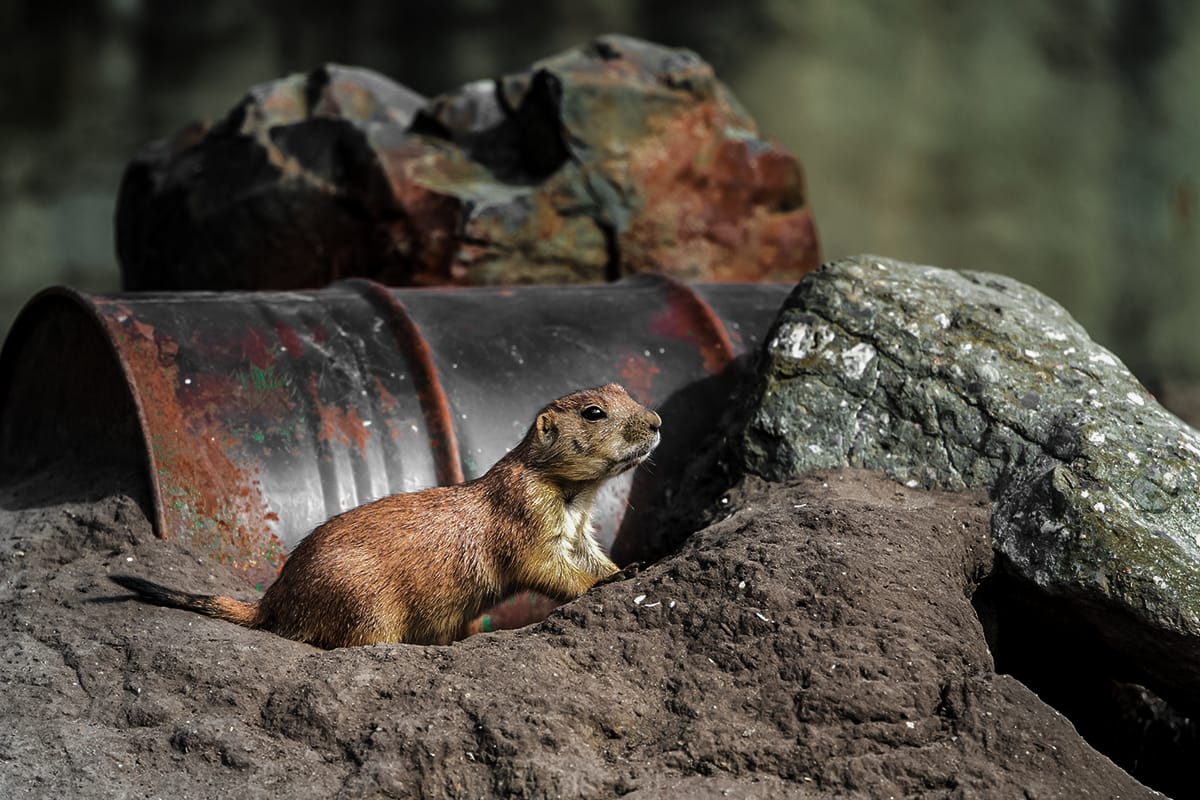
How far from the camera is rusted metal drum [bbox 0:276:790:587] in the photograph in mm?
4562

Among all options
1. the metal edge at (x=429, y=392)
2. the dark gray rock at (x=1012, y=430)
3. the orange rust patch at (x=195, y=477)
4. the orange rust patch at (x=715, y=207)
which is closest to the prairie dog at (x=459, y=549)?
the orange rust patch at (x=195, y=477)

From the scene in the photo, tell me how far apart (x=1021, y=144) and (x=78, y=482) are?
8900mm

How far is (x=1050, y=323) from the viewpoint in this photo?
4.67 meters

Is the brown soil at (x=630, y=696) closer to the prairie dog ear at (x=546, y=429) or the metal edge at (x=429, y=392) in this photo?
the prairie dog ear at (x=546, y=429)

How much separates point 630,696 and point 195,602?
4.64ft

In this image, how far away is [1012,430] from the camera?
14.0ft

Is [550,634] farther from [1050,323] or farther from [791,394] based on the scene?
[1050,323]

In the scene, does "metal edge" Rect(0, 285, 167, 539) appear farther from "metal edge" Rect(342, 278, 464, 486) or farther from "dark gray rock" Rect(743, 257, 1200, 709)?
"dark gray rock" Rect(743, 257, 1200, 709)

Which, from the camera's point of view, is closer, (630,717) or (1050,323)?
(630,717)

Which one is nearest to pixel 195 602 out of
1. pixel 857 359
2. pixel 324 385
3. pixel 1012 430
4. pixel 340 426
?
pixel 340 426

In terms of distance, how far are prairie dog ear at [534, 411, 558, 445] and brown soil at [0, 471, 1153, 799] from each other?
67 cm

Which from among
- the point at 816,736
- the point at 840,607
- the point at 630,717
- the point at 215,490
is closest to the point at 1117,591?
the point at 840,607

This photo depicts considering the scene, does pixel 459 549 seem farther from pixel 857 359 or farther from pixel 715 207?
pixel 715 207

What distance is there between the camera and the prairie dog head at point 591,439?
439cm
